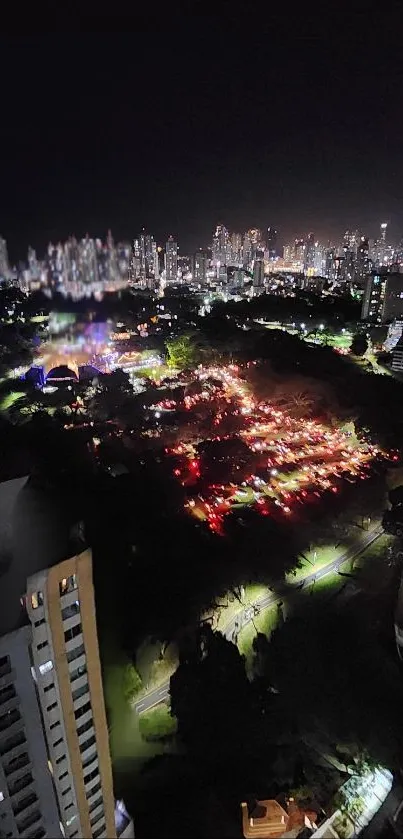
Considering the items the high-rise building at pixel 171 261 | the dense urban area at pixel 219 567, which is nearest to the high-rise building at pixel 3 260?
the dense urban area at pixel 219 567

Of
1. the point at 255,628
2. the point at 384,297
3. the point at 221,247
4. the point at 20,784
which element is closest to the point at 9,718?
the point at 20,784

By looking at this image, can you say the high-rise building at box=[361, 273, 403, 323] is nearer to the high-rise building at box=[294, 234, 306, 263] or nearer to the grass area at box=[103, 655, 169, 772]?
the grass area at box=[103, 655, 169, 772]

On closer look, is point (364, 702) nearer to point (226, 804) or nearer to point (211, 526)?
point (226, 804)

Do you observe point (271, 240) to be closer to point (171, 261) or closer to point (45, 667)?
point (171, 261)

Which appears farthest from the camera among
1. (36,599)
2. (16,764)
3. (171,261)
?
(171,261)

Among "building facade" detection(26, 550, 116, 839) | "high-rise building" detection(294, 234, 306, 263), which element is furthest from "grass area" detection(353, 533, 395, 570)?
"high-rise building" detection(294, 234, 306, 263)

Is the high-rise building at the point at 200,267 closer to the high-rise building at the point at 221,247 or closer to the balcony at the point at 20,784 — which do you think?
the high-rise building at the point at 221,247
